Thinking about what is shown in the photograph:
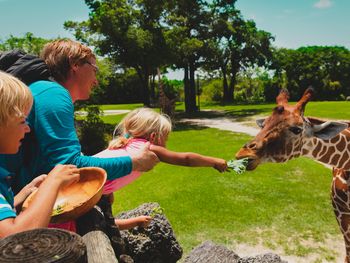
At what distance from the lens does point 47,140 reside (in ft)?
7.48

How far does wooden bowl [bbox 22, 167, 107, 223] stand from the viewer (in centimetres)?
219

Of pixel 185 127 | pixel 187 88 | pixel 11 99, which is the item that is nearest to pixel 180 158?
pixel 11 99

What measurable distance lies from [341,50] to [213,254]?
4812 centimetres

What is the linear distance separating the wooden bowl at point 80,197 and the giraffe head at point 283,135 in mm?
2057

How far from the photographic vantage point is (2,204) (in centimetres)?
180

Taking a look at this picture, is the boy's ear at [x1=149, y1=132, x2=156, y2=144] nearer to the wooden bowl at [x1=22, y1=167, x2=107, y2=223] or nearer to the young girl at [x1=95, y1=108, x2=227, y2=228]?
the young girl at [x1=95, y1=108, x2=227, y2=228]

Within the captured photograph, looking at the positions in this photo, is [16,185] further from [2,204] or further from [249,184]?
[249,184]

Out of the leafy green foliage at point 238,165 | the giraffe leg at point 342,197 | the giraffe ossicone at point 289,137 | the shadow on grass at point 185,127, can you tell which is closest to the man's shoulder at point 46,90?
the leafy green foliage at point 238,165

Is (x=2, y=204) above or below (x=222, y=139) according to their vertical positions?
above

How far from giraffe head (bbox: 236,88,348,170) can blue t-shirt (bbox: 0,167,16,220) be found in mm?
2571

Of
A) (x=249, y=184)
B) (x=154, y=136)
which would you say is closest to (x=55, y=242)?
(x=154, y=136)

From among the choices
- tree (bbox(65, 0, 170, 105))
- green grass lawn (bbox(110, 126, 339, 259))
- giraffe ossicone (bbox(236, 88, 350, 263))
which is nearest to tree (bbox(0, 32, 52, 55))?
tree (bbox(65, 0, 170, 105))

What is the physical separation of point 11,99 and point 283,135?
9.84ft

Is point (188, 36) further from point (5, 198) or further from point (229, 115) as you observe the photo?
point (5, 198)
